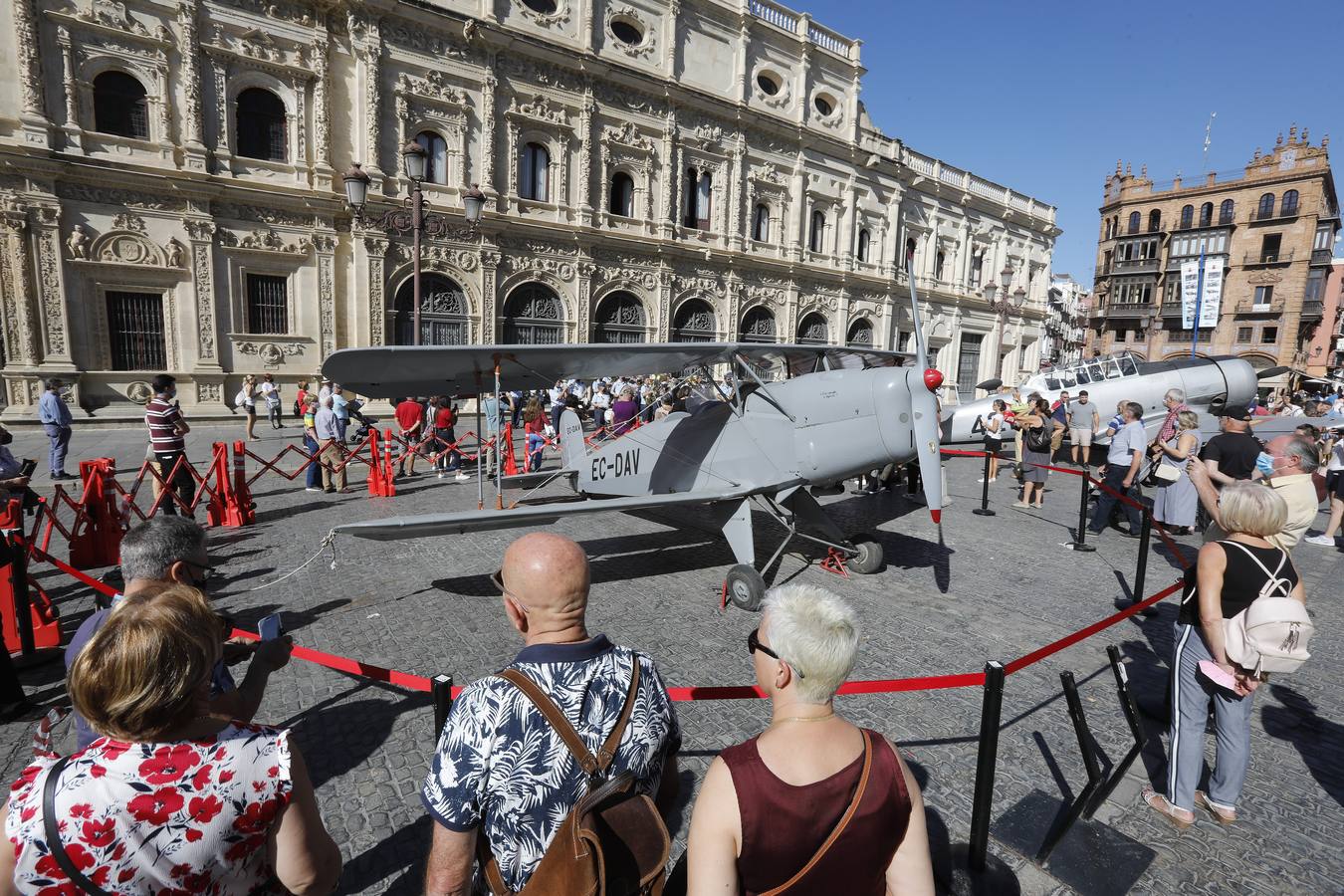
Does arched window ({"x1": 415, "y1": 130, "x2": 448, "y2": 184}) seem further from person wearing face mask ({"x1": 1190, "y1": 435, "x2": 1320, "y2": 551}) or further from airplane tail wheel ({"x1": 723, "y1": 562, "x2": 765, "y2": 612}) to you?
person wearing face mask ({"x1": 1190, "y1": 435, "x2": 1320, "y2": 551})

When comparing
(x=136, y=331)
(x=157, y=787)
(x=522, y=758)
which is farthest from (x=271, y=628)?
(x=136, y=331)

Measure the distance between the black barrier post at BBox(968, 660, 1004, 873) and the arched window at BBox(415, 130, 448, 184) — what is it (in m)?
23.0

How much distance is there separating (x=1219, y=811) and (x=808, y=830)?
318cm

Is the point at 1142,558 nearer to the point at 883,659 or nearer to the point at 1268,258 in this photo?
the point at 883,659

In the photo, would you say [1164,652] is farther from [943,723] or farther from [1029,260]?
[1029,260]

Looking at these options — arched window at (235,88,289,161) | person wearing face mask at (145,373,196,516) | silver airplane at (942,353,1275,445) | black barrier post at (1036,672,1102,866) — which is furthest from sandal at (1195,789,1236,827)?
arched window at (235,88,289,161)

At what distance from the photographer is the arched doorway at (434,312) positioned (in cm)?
2072

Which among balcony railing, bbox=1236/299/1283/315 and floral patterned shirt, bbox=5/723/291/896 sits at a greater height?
balcony railing, bbox=1236/299/1283/315

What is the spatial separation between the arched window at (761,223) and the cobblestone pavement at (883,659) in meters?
22.8

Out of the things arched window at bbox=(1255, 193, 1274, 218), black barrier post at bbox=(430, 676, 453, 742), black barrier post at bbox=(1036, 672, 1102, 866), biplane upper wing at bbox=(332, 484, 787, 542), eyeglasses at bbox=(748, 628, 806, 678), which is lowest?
black barrier post at bbox=(1036, 672, 1102, 866)

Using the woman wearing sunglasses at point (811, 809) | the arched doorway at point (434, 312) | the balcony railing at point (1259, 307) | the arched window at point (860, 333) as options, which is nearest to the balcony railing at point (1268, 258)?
the balcony railing at point (1259, 307)

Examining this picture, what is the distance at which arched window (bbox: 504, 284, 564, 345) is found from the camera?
22609 millimetres

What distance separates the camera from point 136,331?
17.7m

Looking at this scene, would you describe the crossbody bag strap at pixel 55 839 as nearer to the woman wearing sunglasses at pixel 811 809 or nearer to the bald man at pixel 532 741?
the bald man at pixel 532 741
